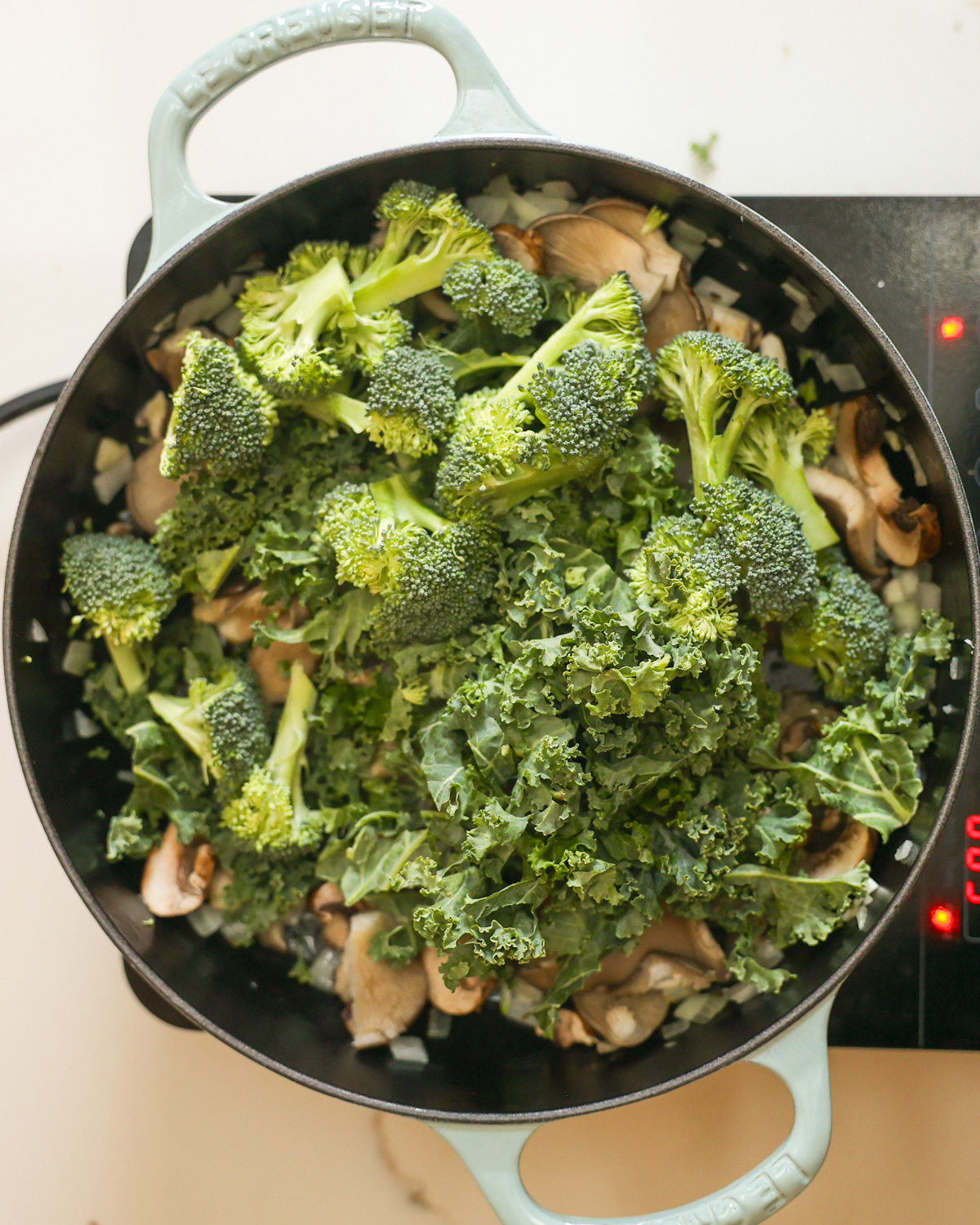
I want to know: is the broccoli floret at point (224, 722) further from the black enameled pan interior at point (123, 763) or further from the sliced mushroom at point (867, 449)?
the sliced mushroom at point (867, 449)

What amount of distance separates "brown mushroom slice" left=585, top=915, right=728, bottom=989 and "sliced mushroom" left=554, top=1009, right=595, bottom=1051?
0.25 ft

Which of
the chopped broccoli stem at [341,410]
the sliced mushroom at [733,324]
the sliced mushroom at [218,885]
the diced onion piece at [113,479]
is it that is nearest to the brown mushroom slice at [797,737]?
the sliced mushroom at [733,324]

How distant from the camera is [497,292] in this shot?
142 cm

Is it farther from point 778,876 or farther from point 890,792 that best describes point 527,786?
point 890,792

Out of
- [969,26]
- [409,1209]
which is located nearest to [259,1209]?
[409,1209]

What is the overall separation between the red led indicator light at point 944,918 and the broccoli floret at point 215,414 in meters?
1.38

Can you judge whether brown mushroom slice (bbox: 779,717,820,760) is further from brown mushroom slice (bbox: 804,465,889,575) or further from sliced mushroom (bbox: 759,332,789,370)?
sliced mushroom (bbox: 759,332,789,370)

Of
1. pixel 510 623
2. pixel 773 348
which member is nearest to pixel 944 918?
pixel 510 623

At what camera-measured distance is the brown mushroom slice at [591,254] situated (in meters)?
1.47

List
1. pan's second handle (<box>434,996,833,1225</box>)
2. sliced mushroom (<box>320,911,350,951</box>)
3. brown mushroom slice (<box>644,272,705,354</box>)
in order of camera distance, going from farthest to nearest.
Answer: sliced mushroom (<box>320,911,350,951</box>), brown mushroom slice (<box>644,272,705,354</box>), pan's second handle (<box>434,996,833,1225</box>)

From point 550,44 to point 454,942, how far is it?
1.57m

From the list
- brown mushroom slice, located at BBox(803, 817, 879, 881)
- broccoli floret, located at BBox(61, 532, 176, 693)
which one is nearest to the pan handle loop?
broccoli floret, located at BBox(61, 532, 176, 693)

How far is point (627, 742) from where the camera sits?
1340mm

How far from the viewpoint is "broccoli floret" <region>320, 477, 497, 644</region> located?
1.39 meters
